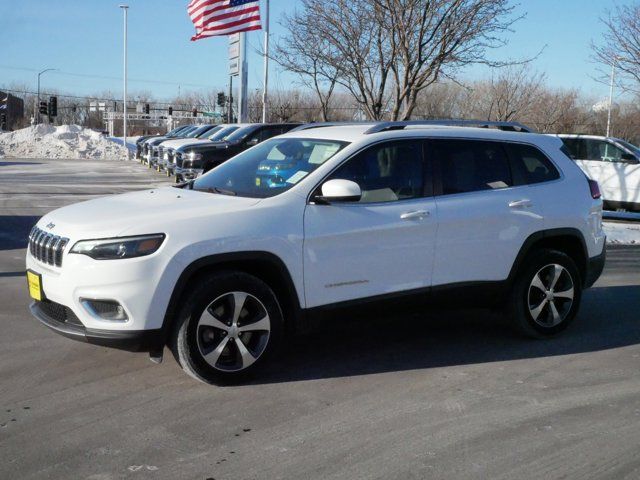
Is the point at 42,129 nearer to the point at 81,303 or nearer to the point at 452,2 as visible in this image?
the point at 452,2

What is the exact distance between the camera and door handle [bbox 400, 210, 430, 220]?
5.69 m

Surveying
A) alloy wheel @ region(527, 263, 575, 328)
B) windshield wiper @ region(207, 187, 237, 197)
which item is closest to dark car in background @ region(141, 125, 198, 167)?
windshield wiper @ region(207, 187, 237, 197)

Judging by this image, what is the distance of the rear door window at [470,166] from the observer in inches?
239

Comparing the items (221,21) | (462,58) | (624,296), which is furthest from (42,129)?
(624,296)

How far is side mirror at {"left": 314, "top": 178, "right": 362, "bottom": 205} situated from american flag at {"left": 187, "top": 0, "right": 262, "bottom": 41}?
65.3 ft

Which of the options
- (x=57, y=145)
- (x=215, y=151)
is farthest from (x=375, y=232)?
(x=57, y=145)

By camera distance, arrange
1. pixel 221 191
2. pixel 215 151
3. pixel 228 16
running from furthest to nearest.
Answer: pixel 228 16 < pixel 215 151 < pixel 221 191

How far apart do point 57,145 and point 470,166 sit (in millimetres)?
44776

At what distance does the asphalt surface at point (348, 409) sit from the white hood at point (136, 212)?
1.07m

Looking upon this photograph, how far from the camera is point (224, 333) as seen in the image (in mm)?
5156

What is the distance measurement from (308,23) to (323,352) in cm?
1408

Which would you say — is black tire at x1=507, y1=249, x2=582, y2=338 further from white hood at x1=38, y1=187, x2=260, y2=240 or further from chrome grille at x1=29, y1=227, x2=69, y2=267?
chrome grille at x1=29, y1=227, x2=69, y2=267

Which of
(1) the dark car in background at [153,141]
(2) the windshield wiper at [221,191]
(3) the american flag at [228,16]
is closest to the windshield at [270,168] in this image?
(2) the windshield wiper at [221,191]

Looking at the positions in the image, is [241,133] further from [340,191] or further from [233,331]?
[233,331]
